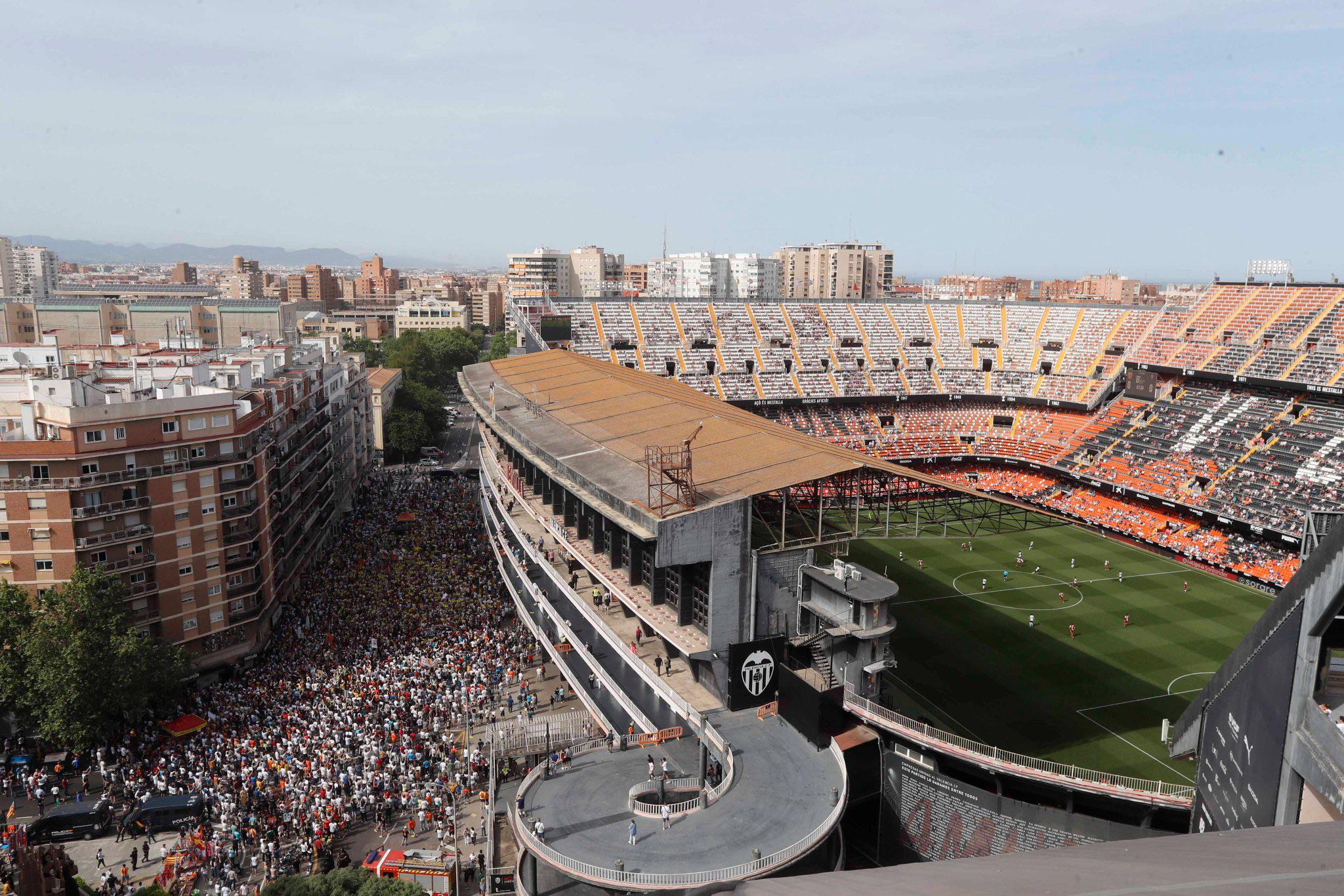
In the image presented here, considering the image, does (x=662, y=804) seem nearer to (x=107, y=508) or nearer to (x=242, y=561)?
(x=242, y=561)

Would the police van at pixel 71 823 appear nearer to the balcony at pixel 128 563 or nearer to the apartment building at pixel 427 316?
the balcony at pixel 128 563

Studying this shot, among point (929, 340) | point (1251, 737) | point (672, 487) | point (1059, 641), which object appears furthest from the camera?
point (929, 340)

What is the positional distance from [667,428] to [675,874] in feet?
68.2

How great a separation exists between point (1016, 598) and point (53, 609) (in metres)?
44.4

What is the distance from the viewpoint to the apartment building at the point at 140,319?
89875 millimetres

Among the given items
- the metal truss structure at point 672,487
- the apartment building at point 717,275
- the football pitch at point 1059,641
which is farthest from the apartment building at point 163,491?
the apartment building at point 717,275

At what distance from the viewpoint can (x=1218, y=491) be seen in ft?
187

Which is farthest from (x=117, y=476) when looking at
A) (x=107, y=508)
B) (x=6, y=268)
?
(x=6, y=268)

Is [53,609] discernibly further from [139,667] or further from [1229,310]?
[1229,310]


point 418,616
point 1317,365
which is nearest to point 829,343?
point 1317,365

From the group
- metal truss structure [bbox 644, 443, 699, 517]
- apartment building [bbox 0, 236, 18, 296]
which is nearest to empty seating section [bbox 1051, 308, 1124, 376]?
metal truss structure [bbox 644, 443, 699, 517]

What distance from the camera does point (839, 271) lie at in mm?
185625

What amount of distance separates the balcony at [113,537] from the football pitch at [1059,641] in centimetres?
3091

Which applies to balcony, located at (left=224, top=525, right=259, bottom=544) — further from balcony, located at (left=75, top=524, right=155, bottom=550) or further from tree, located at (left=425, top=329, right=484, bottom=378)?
tree, located at (left=425, top=329, right=484, bottom=378)
